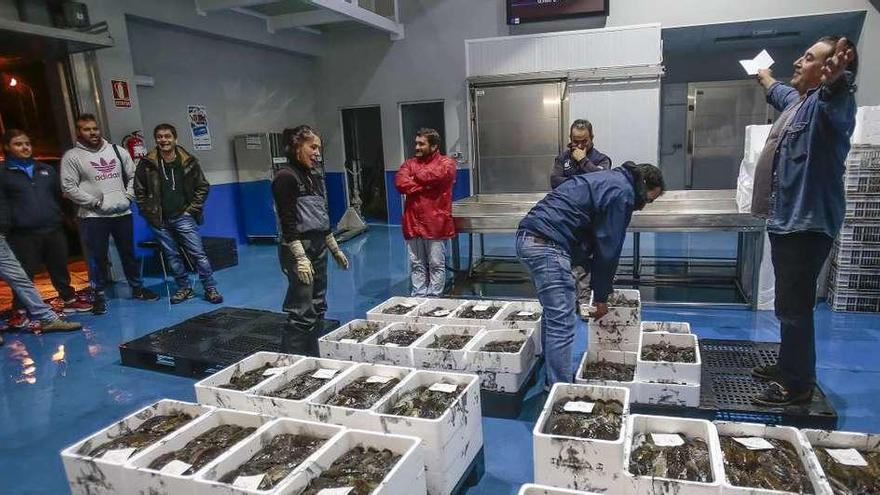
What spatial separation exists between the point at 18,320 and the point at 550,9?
665 centimetres

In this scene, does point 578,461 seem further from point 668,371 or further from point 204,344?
point 204,344

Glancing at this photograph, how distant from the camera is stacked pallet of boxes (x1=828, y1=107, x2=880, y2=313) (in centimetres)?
354

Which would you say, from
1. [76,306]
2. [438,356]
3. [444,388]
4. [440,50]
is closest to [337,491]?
[444,388]

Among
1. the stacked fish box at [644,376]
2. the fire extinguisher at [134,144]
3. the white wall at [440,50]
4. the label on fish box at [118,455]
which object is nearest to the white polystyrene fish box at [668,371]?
the stacked fish box at [644,376]

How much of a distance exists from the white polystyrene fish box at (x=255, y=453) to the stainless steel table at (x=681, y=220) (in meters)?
2.55

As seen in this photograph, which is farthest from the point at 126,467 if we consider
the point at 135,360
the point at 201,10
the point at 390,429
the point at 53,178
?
the point at 201,10

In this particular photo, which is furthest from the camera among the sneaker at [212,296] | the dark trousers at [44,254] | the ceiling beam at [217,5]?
the ceiling beam at [217,5]

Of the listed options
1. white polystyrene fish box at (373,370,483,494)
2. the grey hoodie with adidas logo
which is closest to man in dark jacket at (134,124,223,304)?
the grey hoodie with adidas logo

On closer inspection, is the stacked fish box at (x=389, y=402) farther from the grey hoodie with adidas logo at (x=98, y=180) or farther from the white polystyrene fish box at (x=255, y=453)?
the grey hoodie with adidas logo at (x=98, y=180)

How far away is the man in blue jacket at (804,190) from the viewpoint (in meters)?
2.04

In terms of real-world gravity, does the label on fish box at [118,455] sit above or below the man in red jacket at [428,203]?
below

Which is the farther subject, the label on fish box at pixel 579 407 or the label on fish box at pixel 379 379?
the label on fish box at pixel 379 379

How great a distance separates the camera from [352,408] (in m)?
1.99

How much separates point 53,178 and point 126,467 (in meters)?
3.66
